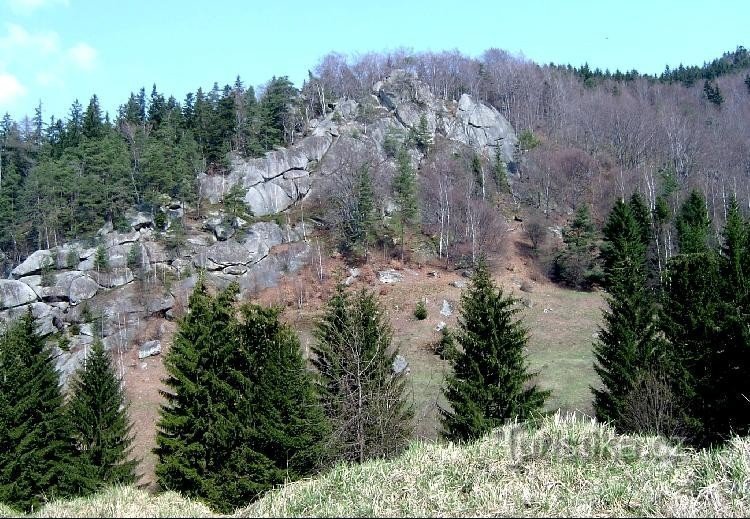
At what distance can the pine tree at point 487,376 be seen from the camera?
64.9 ft

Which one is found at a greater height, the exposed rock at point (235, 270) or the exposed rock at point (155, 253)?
the exposed rock at point (155, 253)

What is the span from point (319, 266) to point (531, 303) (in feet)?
64.6

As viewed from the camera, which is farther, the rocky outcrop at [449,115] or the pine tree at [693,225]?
the rocky outcrop at [449,115]

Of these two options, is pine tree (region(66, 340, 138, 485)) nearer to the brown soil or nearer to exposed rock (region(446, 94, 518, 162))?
the brown soil

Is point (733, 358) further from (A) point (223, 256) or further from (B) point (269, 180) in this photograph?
(B) point (269, 180)

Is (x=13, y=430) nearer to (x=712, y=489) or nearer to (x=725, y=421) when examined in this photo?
(x=712, y=489)

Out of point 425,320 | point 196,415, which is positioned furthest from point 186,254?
point 196,415

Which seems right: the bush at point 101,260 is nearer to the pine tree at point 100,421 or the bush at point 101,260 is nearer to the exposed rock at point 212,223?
the exposed rock at point 212,223

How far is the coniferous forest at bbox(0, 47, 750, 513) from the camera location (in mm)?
19812

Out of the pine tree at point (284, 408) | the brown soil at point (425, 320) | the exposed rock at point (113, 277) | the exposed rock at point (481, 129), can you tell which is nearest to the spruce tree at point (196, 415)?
the pine tree at point (284, 408)

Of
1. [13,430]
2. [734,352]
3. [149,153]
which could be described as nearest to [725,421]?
[734,352]

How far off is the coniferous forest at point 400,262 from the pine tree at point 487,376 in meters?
0.08

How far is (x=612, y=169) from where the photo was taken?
75.4 metres

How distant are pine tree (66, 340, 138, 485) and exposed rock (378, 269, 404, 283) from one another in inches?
1183
